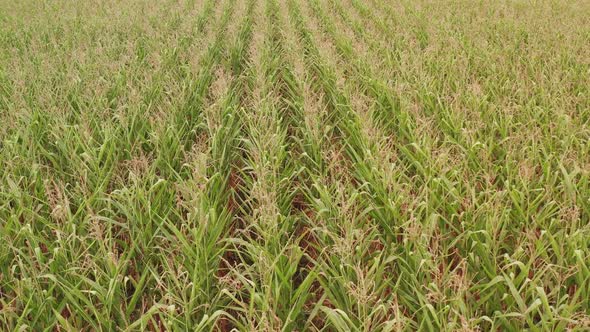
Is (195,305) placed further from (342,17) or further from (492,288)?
(342,17)

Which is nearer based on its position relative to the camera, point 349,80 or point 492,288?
point 492,288

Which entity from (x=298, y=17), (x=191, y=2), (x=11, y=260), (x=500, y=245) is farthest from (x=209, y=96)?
(x=191, y=2)

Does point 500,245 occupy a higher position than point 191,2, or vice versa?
point 191,2

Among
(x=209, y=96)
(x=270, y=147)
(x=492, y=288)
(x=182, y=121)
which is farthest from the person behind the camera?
(x=209, y=96)

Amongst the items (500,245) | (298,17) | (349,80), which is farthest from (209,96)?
(298,17)

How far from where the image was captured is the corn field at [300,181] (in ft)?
6.86

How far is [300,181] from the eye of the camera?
346 centimetres

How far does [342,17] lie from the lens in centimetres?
929

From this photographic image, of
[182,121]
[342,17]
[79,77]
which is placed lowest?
[342,17]

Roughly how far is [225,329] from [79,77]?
140 inches

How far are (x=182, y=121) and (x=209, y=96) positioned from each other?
3.23 ft

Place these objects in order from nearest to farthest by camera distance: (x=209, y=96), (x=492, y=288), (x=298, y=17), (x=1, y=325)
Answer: (x=492, y=288), (x=1, y=325), (x=209, y=96), (x=298, y=17)

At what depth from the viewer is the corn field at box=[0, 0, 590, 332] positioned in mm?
2092

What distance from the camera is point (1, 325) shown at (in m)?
2.28
